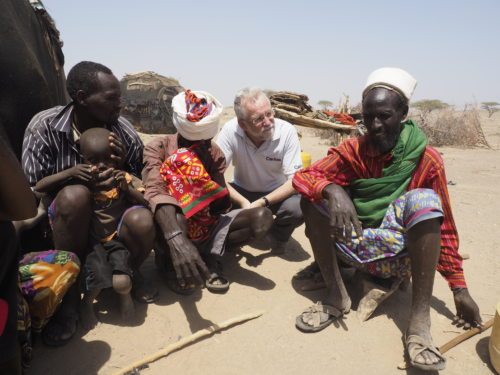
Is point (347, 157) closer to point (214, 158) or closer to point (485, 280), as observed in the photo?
point (214, 158)

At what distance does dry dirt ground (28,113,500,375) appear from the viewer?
204 cm

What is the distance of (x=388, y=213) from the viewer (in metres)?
2.34

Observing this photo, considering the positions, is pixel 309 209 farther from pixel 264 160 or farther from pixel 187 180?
pixel 264 160

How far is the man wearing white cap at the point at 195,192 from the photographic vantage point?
8.02 feet

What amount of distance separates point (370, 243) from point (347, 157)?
531 mm

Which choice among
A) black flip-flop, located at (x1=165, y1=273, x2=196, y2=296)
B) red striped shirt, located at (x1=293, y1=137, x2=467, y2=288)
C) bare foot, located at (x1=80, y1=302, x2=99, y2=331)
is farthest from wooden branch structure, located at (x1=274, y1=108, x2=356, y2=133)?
bare foot, located at (x1=80, y1=302, x2=99, y2=331)

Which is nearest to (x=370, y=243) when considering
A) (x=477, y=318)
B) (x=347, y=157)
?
(x=347, y=157)

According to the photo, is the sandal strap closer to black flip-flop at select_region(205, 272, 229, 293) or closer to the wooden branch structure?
black flip-flop at select_region(205, 272, 229, 293)

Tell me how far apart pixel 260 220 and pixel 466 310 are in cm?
136

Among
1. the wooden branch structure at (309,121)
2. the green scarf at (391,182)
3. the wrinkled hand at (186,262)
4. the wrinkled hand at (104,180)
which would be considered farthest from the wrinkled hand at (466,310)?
the wooden branch structure at (309,121)

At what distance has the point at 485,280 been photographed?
2.94m

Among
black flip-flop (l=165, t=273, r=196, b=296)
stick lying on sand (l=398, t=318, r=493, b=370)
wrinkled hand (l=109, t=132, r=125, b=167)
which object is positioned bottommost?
black flip-flop (l=165, t=273, r=196, b=296)

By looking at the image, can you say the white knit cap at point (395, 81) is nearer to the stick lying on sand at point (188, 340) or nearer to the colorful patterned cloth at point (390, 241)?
the colorful patterned cloth at point (390, 241)

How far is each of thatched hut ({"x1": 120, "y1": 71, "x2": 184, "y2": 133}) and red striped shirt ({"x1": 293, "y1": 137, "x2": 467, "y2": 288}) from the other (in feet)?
31.0
